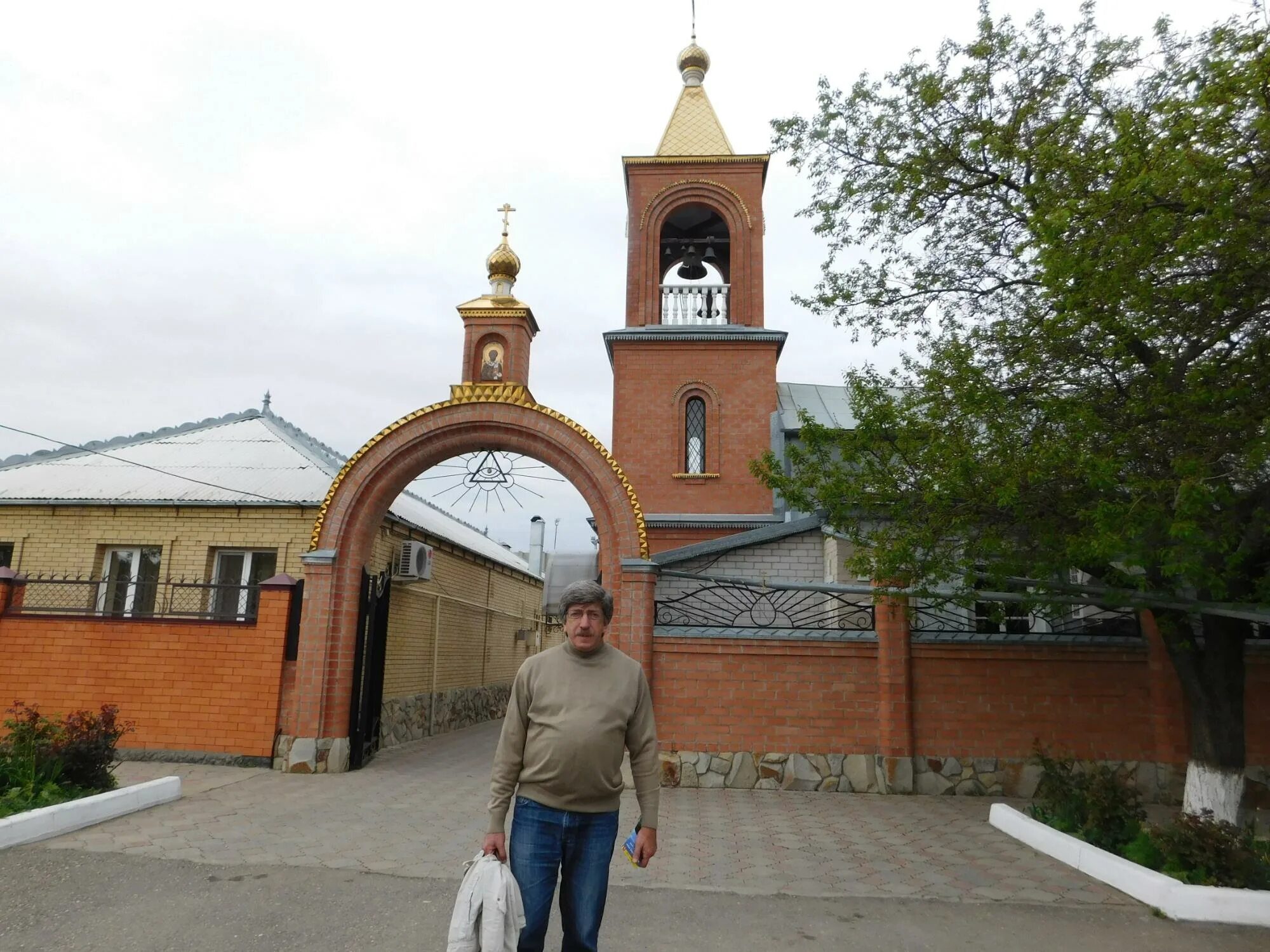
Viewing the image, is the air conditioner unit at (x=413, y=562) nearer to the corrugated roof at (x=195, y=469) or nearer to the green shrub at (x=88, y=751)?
the corrugated roof at (x=195, y=469)

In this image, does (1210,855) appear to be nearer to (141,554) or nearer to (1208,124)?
(1208,124)

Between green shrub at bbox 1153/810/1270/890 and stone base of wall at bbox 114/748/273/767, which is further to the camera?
stone base of wall at bbox 114/748/273/767

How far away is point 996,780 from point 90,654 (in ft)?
35.3

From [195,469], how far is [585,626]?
37.8ft

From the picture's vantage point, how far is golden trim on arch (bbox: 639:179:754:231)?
1548 centimetres

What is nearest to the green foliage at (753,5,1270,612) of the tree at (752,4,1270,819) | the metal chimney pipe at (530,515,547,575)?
the tree at (752,4,1270,819)

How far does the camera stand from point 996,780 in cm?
902

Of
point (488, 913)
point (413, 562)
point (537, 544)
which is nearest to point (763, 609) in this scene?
point (413, 562)

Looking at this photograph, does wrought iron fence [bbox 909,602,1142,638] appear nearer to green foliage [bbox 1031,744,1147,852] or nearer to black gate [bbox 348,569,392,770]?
green foliage [bbox 1031,744,1147,852]

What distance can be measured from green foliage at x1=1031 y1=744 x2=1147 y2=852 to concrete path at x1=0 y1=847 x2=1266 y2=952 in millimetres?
1101

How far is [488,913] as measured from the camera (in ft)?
9.37

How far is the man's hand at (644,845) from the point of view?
319 cm

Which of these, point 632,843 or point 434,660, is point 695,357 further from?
point 632,843

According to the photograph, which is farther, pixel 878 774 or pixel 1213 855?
pixel 878 774
